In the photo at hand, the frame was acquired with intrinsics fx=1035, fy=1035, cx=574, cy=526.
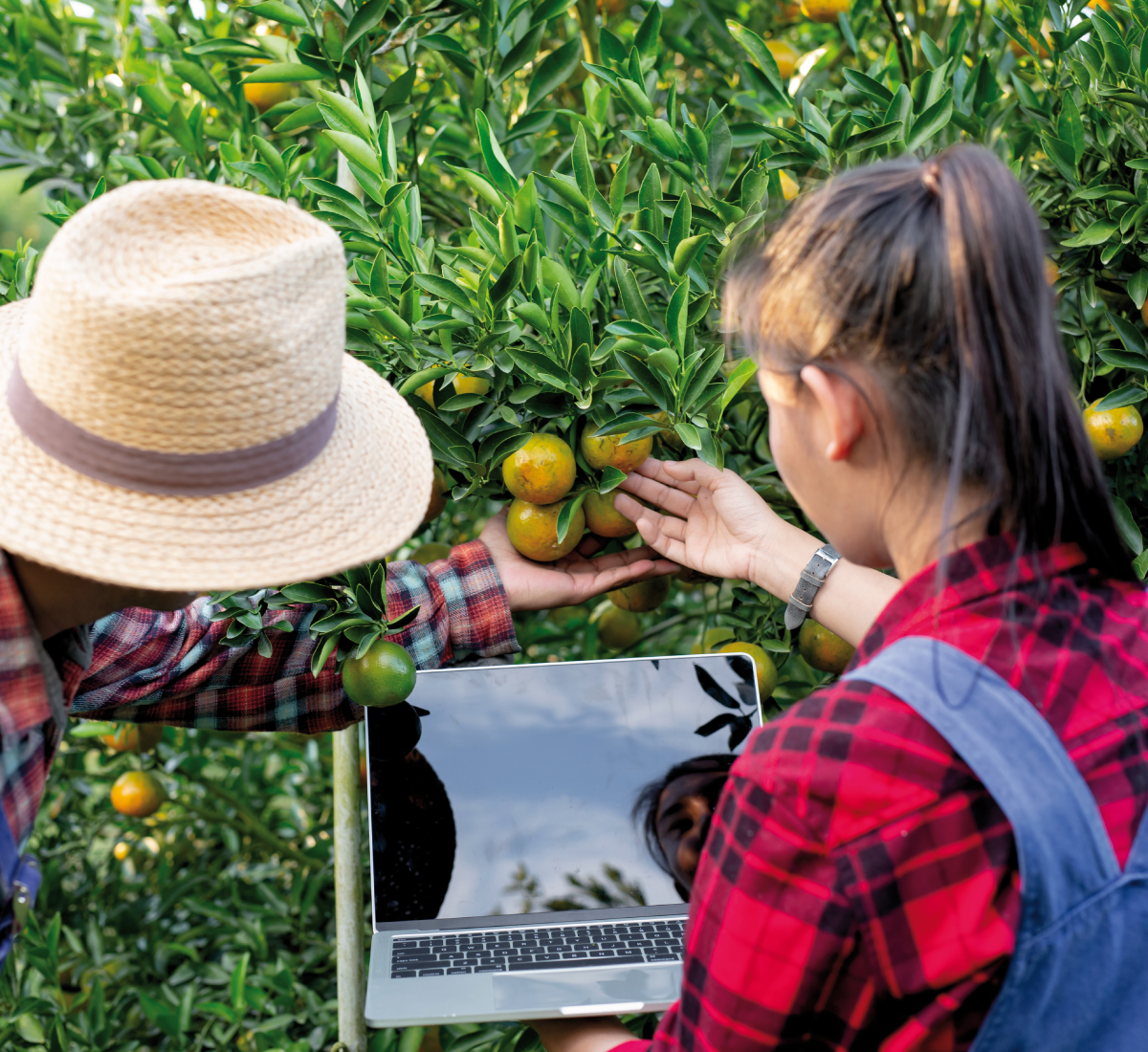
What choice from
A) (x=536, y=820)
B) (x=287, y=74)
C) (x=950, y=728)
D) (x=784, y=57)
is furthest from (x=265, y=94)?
(x=950, y=728)

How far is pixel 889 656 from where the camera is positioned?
714mm

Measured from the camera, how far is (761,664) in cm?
142

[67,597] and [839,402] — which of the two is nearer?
[839,402]

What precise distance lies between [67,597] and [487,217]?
70 centimetres

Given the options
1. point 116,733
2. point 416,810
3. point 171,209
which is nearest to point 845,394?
point 171,209

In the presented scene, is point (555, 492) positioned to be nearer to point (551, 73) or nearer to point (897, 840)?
point (897, 840)

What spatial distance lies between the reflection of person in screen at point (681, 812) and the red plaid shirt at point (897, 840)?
606 millimetres

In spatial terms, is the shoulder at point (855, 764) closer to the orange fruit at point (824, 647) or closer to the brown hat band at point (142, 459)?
the brown hat band at point (142, 459)

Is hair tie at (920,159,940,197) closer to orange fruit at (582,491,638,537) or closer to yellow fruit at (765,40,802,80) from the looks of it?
orange fruit at (582,491,638,537)

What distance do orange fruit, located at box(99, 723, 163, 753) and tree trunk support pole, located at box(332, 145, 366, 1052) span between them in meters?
0.55

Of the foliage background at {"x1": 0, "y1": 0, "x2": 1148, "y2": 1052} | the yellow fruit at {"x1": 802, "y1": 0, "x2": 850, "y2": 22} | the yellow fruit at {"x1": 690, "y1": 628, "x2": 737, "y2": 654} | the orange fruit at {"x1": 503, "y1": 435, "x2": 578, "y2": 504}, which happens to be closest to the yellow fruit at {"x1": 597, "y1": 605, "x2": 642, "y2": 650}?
the foliage background at {"x1": 0, "y1": 0, "x2": 1148, "y2": 1052}

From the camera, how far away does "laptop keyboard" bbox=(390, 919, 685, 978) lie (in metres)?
1.21

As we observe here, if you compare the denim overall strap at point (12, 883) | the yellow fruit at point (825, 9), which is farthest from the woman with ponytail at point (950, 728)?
the yellow fruit at point (825, 9)

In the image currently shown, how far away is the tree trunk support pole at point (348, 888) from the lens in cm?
134
